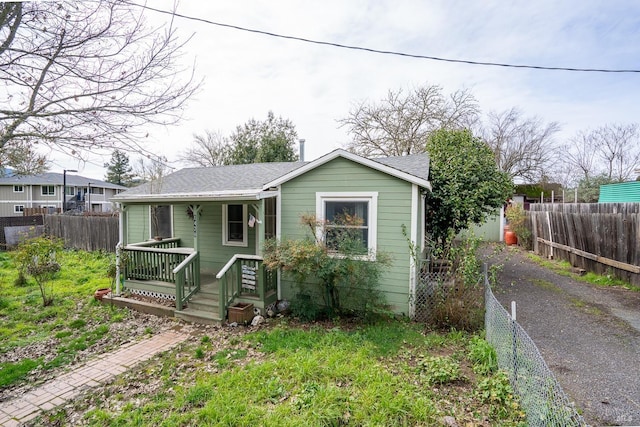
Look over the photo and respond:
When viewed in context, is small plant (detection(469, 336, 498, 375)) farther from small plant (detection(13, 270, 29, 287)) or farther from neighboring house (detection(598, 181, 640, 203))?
neighboring house (detection(598, 181, 640, 203))

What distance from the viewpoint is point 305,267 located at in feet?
18.4

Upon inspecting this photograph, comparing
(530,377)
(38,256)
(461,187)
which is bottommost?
(530,377)

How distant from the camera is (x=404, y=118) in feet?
65.0

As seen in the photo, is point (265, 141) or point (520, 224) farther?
point (265, 141)

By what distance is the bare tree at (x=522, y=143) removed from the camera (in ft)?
85.0

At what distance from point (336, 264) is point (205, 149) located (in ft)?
Answer: 84.6

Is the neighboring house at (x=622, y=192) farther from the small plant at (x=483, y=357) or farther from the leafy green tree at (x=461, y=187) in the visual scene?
the small plant at (x=483, y=357)

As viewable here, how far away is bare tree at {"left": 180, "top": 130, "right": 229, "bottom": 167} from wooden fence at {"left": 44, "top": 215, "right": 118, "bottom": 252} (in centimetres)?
1356

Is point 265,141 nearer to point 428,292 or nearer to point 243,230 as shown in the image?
point 243,230

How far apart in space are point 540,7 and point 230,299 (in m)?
8.48

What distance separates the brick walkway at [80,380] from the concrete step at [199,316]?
62 cm

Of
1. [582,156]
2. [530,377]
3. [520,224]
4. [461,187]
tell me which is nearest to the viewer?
[530,377]

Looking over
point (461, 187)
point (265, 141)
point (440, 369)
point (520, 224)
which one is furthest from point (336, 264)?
point (265, 141)

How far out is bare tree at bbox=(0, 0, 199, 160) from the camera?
3328 millimetres
